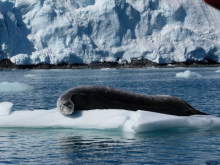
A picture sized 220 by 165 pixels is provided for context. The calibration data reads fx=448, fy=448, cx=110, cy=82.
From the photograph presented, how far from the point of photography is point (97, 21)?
173ft

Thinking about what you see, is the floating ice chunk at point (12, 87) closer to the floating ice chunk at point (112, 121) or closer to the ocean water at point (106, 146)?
the floating ice chunk at point (112, 121)

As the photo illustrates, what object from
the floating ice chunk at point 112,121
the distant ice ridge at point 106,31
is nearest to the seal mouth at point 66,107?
the floating ice chunk at point 112,121

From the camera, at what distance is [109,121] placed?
24.8ft

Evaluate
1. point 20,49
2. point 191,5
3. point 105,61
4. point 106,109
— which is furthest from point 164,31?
point 106,109

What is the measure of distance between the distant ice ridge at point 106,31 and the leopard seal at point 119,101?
41387 mm

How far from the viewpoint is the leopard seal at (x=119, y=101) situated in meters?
8.39

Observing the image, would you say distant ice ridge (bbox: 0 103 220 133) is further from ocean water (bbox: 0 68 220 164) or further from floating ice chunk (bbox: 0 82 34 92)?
floating ice chunk (bbox: 0 82 34 92)

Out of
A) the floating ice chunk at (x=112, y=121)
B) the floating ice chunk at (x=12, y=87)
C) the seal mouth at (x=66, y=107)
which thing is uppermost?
the seal mouth at (x=66, y=107)

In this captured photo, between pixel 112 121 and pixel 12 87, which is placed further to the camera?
pixel 12 87

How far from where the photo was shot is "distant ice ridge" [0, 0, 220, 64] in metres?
50.7

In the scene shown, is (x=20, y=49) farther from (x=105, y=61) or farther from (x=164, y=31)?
(x=164, y=31)

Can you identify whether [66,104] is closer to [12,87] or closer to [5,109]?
[5,109]

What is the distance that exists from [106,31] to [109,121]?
46165 millimetres

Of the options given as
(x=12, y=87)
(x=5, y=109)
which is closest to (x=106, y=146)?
(x=5, y=109)
